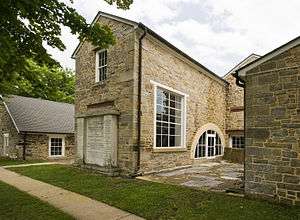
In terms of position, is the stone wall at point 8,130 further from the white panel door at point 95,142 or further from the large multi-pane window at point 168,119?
the large multi-pane window at point 168,119

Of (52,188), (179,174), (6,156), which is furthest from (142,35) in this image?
(6,156)

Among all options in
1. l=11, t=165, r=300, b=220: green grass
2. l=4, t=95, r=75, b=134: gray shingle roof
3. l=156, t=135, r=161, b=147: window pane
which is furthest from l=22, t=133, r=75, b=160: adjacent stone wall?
l=156, t=135, r=161, b=147: window pane

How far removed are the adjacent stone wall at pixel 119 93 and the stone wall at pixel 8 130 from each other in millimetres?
10396

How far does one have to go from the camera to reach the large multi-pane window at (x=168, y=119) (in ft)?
43.3

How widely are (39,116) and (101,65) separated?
12035mm

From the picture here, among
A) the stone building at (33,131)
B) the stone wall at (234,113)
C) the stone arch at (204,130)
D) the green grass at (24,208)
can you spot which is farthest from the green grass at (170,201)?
the stone building at (33,131)

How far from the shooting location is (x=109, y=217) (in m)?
6.51

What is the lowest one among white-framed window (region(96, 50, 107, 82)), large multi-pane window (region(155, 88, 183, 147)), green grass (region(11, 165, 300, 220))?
green grass (region(11, 165, 300, 220))

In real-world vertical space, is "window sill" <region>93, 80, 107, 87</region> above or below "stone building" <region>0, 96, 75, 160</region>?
above

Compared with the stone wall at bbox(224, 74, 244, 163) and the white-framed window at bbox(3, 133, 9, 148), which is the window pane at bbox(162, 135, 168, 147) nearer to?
the stone wall at bbox(224, 74, 244, 163)

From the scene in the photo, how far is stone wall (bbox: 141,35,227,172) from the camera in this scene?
1216 centimetres

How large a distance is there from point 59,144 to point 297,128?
1933 cm

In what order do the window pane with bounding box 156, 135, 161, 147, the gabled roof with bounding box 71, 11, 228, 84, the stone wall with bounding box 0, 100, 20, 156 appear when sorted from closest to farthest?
the gabled roof with bounding box 71, 11, 228, 84 → the window pane with bounding box 156, 135, 161, 147 → the stone wall with bounding box 0, 100, 20, 156

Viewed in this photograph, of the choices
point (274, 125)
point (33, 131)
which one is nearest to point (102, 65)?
point (274, 125)
